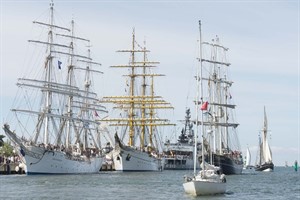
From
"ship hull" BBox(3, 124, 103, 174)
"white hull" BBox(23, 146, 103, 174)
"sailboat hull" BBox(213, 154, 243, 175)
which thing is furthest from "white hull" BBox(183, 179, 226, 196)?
"sailboat hull" BBox(213, 154, 243, 175)

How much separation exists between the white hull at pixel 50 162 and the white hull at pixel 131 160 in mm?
17224

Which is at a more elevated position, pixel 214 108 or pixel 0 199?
pixel 214 108

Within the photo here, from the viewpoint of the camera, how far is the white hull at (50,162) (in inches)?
4493

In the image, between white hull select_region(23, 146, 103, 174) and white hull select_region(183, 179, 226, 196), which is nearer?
white hull select_region(183, 179, 226, 196)

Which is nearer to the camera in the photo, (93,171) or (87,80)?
(93,171)

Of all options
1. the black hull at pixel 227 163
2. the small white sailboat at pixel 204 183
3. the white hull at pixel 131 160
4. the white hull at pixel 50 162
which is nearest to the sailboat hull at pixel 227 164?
the black hull at pixel 227 163

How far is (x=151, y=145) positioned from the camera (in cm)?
17812

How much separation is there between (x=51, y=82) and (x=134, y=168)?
35358 millimetres

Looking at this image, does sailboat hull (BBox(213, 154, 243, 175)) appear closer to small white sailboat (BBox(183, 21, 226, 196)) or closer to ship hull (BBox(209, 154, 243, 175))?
ship hull (BBox(209, 154, 243, 175))

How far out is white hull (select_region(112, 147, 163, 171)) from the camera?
489 ft

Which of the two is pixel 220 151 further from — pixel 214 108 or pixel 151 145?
pixel 151 145

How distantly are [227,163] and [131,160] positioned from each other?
27924 mm

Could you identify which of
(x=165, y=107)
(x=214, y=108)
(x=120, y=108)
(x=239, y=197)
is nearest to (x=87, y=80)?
(x=120, y=108)

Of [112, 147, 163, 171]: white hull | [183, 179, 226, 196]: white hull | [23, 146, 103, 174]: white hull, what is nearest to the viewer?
[183, 179, 226, 196]: white hull
